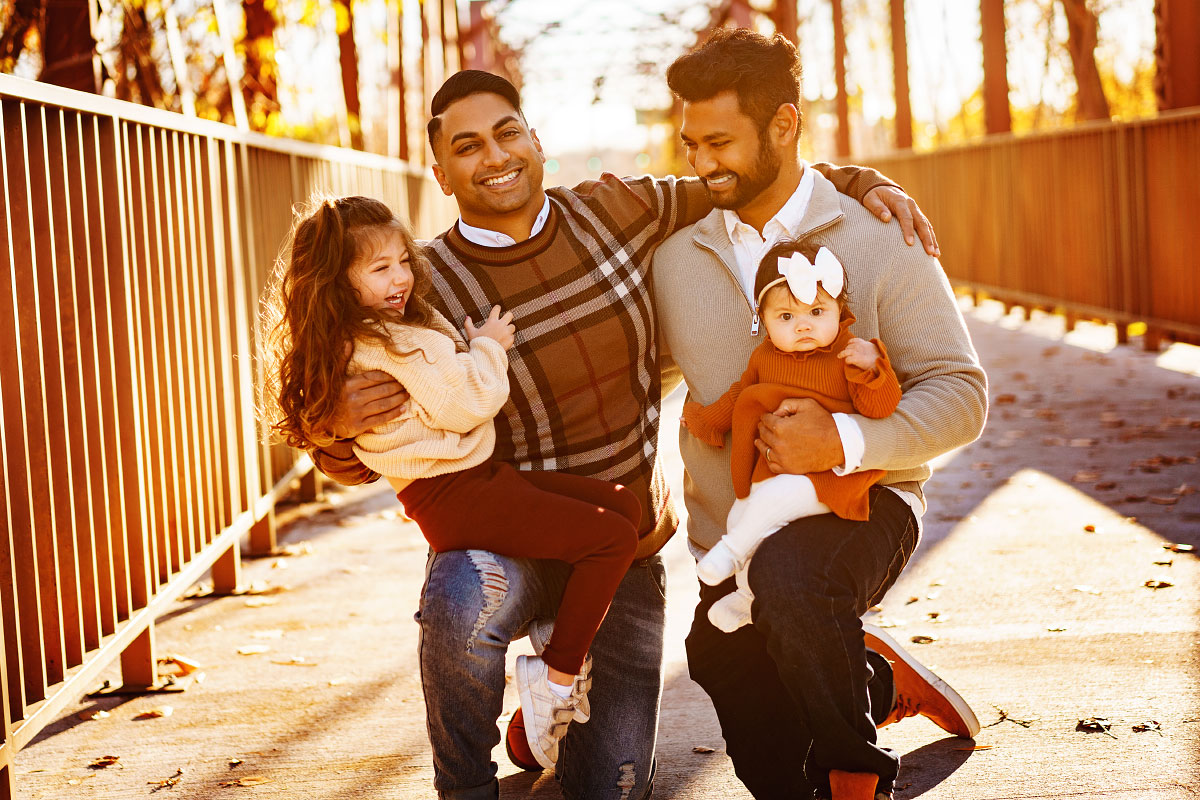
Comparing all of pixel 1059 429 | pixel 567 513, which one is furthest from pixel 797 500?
pixel 1059 429

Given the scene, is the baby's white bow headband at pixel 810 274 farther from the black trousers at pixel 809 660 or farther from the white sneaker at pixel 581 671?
the white sneaker at pixel 581 671

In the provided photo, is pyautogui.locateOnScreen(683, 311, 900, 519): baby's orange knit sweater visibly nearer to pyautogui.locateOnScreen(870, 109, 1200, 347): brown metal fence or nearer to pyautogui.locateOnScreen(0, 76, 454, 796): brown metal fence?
pyautogui.locateOnScreen(0, 76, 454, 796): brown metal fence

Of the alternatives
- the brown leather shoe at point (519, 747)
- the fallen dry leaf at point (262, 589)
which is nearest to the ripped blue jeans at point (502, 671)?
the brown leather shoe at point (519, 747)

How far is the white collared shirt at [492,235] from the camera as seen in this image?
11.4ft

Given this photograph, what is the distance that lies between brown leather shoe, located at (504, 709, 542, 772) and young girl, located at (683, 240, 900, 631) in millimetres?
740

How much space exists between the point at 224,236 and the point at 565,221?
7.64 feet

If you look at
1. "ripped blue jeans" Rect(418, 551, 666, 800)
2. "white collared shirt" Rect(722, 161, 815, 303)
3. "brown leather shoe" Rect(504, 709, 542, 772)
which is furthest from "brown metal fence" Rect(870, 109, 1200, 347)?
"brown leather shoe" Rect(504, 709, 542, 772)

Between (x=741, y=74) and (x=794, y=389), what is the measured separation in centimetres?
90

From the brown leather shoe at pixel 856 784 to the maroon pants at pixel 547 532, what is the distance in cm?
63

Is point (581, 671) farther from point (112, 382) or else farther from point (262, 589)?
point (262, 589)

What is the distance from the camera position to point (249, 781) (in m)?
3.46

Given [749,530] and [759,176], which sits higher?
[759,176]

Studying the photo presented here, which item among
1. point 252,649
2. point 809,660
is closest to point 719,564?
point 809,660

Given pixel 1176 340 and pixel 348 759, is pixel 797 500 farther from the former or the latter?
pixel 1176 340
